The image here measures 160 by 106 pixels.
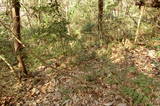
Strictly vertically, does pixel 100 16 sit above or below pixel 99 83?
above

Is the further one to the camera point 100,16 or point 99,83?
point 100,16

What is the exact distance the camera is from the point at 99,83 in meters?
5.02

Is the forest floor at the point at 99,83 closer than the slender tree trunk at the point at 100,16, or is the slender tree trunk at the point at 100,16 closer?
the forest floor at the point at 99,83

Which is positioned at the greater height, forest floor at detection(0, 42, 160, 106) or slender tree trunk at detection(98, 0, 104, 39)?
slender tree trunk at detection(98, 0, 104, 39)

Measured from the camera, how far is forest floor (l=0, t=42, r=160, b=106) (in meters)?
4.42

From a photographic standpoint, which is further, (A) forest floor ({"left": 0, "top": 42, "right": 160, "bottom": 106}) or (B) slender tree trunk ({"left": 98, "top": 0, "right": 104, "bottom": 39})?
(B) slender tree trunk ({"left": 98, "top": 0, "right": 104, "bottom": 39})

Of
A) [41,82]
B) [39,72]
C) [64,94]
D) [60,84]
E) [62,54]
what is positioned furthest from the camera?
[62,54]

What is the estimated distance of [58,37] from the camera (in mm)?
6906

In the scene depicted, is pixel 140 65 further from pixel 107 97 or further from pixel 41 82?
pixel 41 82

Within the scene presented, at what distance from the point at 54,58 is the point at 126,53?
2989 mm

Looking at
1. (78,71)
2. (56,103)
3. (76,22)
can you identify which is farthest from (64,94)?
(76,22)

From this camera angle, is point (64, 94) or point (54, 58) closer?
point (64, 94)

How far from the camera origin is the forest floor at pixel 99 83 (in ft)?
14.5

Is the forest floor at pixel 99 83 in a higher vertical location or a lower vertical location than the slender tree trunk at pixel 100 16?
lower
